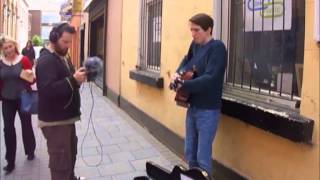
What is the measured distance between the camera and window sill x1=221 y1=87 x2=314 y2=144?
3166 mm

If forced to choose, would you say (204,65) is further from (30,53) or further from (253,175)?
(30,53)

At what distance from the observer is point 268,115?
11.6ft

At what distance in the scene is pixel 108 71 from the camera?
11977 millimetres

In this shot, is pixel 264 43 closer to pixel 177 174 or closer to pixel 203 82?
pixel 203 82

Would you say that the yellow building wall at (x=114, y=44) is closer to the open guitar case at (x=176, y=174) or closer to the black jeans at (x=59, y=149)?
the black jeans at (x=59, y=149)

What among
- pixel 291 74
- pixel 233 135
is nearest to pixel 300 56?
pixel 291 74

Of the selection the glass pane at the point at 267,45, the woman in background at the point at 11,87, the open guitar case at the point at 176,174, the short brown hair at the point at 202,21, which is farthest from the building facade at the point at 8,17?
the open guitar case at the point at 176,174

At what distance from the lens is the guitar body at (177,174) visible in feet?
10.1

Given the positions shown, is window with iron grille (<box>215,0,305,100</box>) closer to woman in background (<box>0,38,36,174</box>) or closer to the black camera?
the black camera

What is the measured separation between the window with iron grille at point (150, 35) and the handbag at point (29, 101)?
2480 mm

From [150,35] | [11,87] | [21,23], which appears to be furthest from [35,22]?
[11,87]

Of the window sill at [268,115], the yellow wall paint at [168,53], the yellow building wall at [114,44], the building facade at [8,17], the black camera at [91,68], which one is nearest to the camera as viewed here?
the window sill at [268,115]

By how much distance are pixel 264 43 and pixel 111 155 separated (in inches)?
111

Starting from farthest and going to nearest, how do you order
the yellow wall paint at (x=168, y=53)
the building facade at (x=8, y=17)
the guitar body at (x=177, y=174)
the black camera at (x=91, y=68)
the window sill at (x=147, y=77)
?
1. the building facade at (x=8, y=17)
2. the window sill at (x=147, y=77)
3. the yellow wall paint at (x=168, y=53)
4. the black camera at (x=91, y=68)
5. the guitar body at (x=177, y=174)
